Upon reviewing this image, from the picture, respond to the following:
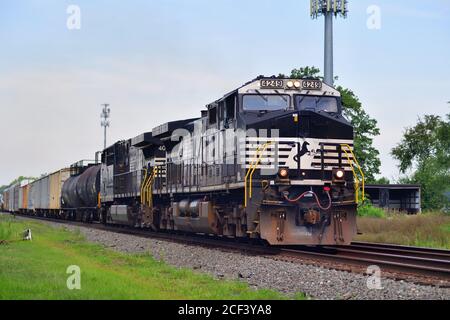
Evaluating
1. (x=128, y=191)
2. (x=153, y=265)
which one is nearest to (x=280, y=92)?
(x=153, y=265)

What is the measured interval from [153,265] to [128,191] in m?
16.6

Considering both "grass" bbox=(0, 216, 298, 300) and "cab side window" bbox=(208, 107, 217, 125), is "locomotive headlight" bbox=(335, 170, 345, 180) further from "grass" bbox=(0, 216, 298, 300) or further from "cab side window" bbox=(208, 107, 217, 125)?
"grass" bbox=(0, 216, 298, 300)

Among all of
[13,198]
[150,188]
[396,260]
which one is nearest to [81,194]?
[150,188]

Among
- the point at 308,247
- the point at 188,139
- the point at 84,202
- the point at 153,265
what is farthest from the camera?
the point at 84,202

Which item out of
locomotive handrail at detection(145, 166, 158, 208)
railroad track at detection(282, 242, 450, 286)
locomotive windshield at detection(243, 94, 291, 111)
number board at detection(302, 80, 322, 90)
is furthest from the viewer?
locomotive handrail at detection(145, 166, 158, 208)

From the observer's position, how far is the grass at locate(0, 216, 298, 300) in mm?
9594

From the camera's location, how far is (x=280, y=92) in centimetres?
1780

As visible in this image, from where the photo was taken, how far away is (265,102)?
17.8 m

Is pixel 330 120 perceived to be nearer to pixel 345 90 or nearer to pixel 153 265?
pixel 153 265

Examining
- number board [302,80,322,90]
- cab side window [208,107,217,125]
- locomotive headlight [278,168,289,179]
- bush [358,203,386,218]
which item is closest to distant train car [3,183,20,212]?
bush [358,203,386,218]

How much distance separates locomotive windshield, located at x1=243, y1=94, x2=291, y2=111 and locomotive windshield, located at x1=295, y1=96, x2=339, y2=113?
0.32m

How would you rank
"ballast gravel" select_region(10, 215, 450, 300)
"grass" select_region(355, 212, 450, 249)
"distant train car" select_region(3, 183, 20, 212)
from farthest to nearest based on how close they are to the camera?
A: "distant train car" select_region(3, 183, 20, 212) < "grass" select_region(355, 212, 450, 249) < "ballast gravel" select_region(10, 215, 450, 300)
